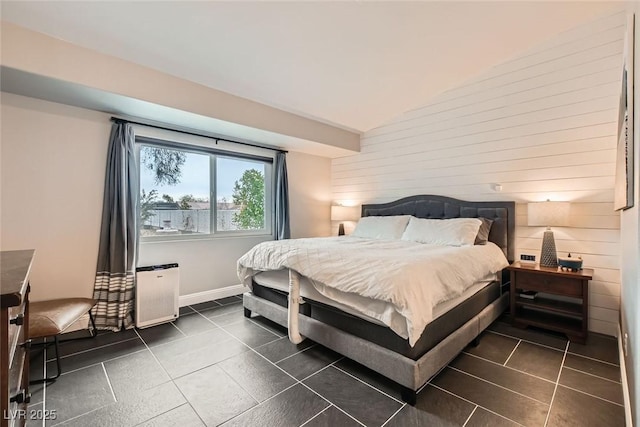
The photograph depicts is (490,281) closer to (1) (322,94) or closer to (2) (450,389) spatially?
(2) (450,389)

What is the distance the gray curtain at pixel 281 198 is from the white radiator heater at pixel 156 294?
161 cm

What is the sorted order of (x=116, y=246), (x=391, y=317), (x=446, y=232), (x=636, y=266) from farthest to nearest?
(x=446, y=232), (x=116, y=246), (x=391, y=317), (x=636, y=266)

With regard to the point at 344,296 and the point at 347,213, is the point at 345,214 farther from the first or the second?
the point at 344,296

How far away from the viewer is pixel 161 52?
2424 millimetres

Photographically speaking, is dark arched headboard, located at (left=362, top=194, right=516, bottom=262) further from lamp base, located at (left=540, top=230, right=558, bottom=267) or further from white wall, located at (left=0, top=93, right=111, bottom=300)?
white wall, located at (left=0, top=93, right=111, bottom=300)

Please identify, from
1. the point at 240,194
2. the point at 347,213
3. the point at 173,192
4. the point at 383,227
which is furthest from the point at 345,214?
the point at 173,192

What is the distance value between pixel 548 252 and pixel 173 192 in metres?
4.25

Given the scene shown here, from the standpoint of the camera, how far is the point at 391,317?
1.76m

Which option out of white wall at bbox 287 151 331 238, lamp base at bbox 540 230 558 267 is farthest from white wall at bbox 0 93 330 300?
lamp base at bbox 540 230 558 267

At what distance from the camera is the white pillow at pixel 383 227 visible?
3.76 meters

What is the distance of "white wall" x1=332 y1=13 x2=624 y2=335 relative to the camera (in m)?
2.72

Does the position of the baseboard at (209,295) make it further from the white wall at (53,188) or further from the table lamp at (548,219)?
the table lamp at (548,219)

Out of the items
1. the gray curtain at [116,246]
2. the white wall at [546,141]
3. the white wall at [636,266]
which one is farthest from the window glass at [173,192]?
the white wall at [636,266]

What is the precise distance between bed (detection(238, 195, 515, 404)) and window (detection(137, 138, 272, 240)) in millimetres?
1187
